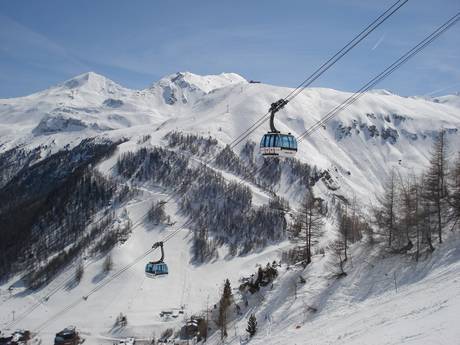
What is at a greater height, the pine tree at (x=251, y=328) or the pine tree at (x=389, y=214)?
the pine tree at (x=389, y=214)

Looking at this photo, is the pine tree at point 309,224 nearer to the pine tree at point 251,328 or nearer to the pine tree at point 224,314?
the pine tree at point 224,314

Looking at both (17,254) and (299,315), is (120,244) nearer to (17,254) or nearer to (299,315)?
(17,254)

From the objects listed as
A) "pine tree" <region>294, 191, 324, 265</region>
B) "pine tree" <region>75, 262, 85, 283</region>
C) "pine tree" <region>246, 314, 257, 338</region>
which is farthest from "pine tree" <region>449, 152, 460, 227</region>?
"pine tree" <region>75, 262, 85, 283</region>

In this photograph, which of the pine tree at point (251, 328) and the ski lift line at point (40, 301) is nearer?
the pine tree at point (251, 328)

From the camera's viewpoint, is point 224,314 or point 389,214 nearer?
point 224,314

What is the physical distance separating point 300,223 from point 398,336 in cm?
4312

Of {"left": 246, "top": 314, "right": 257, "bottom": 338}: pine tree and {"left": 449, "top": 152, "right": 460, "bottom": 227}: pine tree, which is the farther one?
{"left": 449, "top": 152, "right": 460, "bottom": 227}: pine tree

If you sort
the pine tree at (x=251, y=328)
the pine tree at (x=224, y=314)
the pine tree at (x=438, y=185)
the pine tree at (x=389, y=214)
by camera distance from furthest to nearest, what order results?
the pine tree at (x=389, y=214) → the pine tree at (x=224, y=314) → the pine tree at (x=438, y=185) → the pine tree at (x=251, y=328)

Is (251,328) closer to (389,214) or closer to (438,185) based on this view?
(389,214)

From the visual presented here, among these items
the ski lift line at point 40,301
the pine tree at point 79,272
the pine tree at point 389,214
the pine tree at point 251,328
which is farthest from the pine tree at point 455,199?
the pine tree at point 79,272

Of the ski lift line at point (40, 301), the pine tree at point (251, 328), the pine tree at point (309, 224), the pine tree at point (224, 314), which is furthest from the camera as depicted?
the ski lift line at point (40, 301)

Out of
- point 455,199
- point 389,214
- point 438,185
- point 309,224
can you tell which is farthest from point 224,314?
point 455,199

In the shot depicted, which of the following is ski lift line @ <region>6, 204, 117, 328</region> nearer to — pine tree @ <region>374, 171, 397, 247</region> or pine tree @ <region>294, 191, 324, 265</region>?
pine tree @ <region>294, 191, 324, 265</region>

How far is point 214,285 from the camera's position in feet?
463
